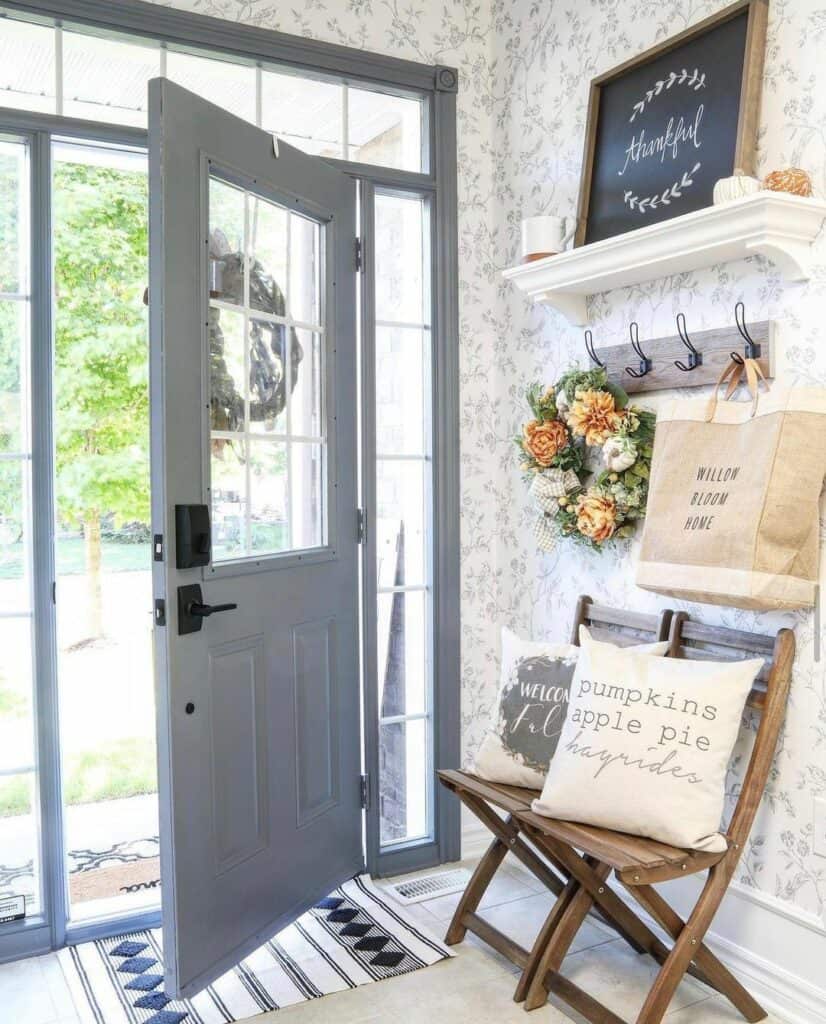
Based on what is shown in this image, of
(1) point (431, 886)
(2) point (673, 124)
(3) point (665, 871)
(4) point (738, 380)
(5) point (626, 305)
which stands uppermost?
(2) point (673, 124)

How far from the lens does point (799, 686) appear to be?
2.01 m

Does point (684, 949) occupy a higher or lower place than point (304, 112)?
lower

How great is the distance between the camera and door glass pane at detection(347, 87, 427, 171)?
9.11 feet

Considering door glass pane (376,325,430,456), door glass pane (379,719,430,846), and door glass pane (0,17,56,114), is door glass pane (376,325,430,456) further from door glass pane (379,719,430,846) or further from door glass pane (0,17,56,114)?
door glass pane (0,17,56,114)

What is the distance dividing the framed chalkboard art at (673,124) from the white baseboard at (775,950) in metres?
1.62

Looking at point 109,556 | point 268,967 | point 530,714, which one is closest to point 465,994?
point 268,967

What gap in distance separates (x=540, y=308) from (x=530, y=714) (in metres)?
1.24

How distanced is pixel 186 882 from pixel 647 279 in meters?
1.82

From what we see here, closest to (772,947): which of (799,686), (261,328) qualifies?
(799,686)

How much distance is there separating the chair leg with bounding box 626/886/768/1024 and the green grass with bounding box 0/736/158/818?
2.64 metres

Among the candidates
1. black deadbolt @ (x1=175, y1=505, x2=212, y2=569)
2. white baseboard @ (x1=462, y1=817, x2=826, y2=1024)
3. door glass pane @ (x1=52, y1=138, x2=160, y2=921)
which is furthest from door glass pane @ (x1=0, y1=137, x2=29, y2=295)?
door glass pane @ (x1=52, y1=138, x2=160, y2=921)

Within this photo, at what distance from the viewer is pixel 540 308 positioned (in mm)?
2783

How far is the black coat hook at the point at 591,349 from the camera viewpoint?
252cm

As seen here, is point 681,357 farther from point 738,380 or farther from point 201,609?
point 201,609
